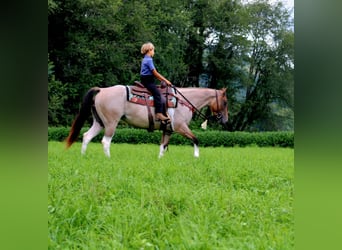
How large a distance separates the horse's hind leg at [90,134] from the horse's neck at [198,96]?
1.20 m

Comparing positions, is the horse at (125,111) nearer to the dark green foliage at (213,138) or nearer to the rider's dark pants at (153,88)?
the rider's dark pants at (153,88)

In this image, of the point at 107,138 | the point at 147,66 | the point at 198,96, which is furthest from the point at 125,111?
the point at 198,96

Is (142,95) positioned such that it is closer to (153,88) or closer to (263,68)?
(153,88)

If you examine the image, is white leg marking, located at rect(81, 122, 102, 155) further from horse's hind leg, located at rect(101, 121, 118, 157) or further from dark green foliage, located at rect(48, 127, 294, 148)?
dark green foliage, located at rect(48, 127, 294, 148)

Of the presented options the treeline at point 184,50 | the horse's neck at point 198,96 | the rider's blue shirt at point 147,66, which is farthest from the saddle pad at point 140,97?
the treeline at point 184,50

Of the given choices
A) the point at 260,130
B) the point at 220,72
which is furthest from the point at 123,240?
the point at 260,130

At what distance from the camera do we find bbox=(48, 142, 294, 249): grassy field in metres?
1.30

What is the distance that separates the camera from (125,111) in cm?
436

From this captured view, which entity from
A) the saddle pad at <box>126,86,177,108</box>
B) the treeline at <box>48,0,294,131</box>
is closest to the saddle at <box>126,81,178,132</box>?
the saddle pad at <box>126,86,177,108</box>

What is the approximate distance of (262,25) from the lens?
31.0ft

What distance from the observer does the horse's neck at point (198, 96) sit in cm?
469

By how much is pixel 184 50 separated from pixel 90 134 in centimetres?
375

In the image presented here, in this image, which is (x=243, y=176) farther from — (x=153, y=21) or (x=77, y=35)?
(x=153, y=21)
